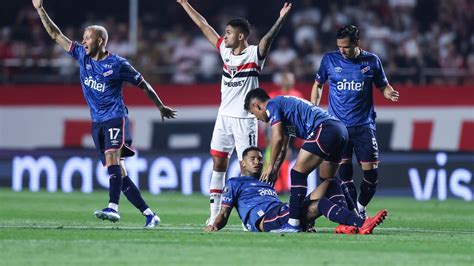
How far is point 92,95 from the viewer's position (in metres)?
13.5

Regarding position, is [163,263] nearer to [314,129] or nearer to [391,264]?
[391,264]

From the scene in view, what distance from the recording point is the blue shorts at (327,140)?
475 inches

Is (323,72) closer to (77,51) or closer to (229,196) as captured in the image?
(229,196)

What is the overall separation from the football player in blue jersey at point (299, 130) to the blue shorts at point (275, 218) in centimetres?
5

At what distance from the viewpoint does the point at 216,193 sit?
45.0 ft

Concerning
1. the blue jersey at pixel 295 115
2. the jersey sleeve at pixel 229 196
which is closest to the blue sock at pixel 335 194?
the blue jersey at pixel 295 115

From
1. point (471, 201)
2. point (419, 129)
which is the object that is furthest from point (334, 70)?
point (419, 129)

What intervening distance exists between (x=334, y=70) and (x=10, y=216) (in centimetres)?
441

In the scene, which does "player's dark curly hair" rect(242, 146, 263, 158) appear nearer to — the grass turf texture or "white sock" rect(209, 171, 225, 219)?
the grass turf texture

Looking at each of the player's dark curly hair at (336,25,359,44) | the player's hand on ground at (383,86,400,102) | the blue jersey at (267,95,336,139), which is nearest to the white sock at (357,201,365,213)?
the player's hand on ground at (383,86,400,102)

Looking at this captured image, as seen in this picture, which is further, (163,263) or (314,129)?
(314,129)

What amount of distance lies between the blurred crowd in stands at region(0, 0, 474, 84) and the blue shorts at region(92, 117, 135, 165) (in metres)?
9.77

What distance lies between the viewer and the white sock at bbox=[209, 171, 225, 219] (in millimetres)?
13672

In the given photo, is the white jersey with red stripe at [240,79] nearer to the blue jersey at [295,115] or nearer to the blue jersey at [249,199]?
the blue jersey at [249,199]
